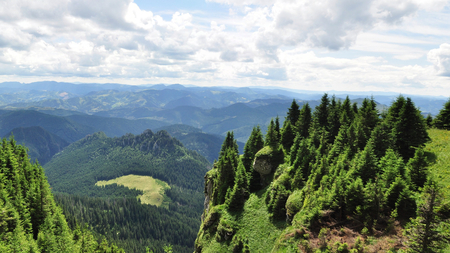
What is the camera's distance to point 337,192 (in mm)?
30203

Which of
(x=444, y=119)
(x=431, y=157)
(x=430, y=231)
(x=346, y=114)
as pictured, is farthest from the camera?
(x=346, y=114)

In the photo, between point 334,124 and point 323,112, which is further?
point 323,112

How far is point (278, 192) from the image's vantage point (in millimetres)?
44500

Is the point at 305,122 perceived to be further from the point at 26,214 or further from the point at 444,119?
the point at 26,214

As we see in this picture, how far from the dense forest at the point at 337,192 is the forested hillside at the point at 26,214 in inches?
1425

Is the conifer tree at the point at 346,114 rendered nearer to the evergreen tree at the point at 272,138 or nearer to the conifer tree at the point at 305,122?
the conifer tree at the point at 305,122

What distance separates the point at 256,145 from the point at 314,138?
61.8 feet

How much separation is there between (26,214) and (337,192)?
6827 cm

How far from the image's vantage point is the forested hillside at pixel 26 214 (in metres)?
44.4

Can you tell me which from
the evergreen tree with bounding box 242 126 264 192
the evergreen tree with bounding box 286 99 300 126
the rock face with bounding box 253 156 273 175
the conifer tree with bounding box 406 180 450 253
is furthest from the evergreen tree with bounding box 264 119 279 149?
the conifer tree with bounding box 406 180 450 253

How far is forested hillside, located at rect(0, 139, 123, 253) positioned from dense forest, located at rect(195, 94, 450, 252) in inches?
1425

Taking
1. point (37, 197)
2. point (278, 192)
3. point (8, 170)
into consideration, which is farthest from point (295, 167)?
point (8, 170)

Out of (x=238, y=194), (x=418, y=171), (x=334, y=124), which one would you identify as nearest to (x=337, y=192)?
(x=418, y=171)

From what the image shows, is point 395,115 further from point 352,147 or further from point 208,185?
point 208,185
